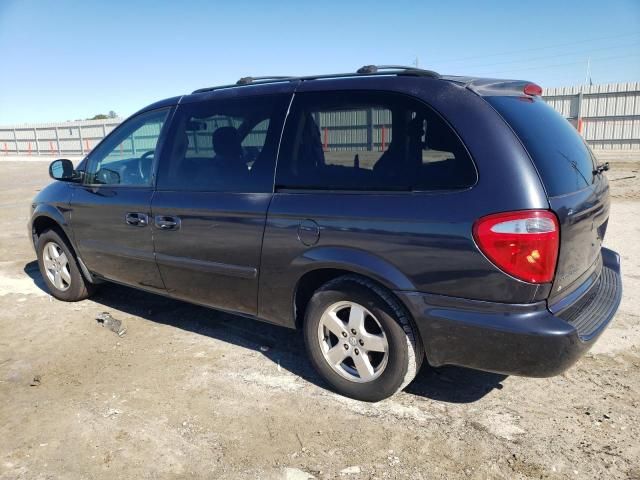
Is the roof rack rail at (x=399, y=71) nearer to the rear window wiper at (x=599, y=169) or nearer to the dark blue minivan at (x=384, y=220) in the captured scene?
the dark blue minivan at (x=384, y=220)

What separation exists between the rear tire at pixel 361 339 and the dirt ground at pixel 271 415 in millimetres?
161

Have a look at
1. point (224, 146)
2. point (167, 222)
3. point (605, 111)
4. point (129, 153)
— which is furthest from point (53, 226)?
point (605, 111)

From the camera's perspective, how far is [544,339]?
2.36 metres

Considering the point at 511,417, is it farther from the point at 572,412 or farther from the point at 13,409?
the point at 13,409

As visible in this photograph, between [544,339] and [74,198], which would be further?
[74,198]

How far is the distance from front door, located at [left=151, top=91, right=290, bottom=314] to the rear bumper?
3.86 ft

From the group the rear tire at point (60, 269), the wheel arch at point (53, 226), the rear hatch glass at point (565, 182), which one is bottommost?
the rear tire at point (60, 269)

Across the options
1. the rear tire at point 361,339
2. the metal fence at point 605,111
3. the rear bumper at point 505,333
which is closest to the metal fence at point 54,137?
the metal fence at point 605,111

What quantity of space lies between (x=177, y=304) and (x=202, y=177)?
1847 millimetres

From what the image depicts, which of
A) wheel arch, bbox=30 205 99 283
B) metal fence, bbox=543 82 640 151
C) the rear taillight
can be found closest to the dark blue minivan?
the rear taillight

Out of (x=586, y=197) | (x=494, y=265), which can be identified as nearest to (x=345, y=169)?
(x=494, y=265)

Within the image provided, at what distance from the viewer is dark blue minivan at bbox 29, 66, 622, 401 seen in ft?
7.87

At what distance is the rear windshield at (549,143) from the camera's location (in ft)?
8.18

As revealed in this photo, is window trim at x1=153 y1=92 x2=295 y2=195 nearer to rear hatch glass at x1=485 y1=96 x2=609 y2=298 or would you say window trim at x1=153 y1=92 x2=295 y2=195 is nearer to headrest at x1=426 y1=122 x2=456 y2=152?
headrest at x1=426 y1=122 x2=456 y2=152
